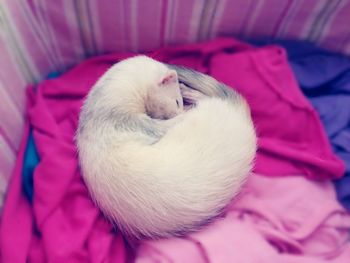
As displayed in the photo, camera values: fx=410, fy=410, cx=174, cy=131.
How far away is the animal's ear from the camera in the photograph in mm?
846

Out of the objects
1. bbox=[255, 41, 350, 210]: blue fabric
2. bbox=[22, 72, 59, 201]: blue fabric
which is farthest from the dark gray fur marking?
bbox=[255, 41, 350, 210]: blue fabric

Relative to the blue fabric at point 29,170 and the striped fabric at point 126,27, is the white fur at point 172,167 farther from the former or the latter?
the striped fabric at point 126,27

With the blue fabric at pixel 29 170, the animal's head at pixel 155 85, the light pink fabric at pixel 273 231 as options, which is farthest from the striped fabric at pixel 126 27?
the light pink fabric at pixel 273 231

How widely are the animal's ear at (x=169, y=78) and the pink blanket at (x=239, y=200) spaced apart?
0.56 feet

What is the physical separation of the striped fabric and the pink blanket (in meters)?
0.06

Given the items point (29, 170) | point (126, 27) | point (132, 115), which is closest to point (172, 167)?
point (132, 115)

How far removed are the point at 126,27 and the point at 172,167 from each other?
45 cm

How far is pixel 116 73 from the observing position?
885 millimetres

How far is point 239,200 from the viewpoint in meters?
0.86

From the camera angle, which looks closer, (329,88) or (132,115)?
(132,115)

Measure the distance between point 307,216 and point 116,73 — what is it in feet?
1.64

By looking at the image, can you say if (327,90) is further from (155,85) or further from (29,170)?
(29,170)

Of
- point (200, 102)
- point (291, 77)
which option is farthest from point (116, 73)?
point (291, 77)

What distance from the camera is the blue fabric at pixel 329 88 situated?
3.09ft
